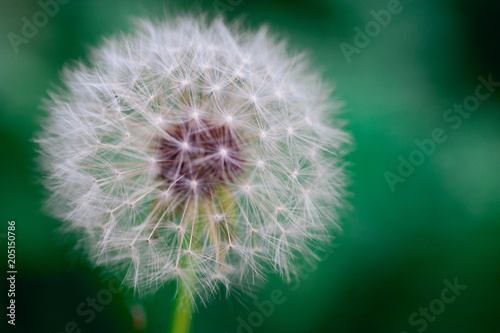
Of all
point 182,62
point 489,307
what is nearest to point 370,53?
point 182,62

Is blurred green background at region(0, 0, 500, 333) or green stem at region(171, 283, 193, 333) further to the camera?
blurred green background at region(0, 0, 500, 333)

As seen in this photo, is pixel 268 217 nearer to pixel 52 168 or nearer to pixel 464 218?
pixel 52 168

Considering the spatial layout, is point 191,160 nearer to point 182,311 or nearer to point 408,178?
point 182,311

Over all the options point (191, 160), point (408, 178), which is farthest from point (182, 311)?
point (408, 178)

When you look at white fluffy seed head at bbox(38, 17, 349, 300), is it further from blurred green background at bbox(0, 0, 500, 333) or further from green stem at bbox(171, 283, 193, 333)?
blurred green background at bbox(0, 0, 500, 333)

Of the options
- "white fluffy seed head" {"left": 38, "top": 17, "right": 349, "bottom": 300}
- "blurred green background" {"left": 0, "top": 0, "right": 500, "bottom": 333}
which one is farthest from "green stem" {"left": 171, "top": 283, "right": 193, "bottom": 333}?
"blurred green background" {"left": 0, "top": 0, "right": 500, "bottom": 333}

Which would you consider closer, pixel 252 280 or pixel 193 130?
pixel 193 130

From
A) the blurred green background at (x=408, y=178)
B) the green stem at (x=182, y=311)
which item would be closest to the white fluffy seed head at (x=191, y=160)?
the green stem at (x=182, y=311)
